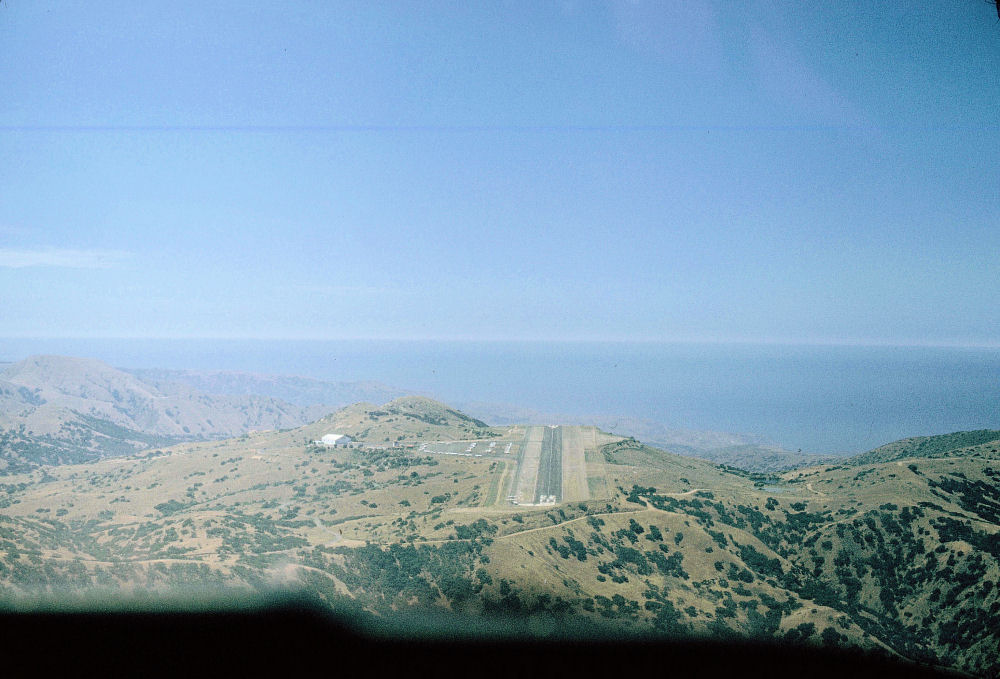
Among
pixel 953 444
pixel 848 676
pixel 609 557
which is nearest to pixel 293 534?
pixel 609 557

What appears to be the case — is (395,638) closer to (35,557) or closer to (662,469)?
(35,557)

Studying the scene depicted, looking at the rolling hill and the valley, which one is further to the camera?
the rolling hill

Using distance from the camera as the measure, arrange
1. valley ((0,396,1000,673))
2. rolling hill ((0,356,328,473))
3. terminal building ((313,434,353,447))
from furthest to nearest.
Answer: rolling hill ((0,356,328,473)), terminal building ((313,434,353,447)), valley ((0,396,1000,673))

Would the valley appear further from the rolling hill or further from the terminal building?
the rolling hill

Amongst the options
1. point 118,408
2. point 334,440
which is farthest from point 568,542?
point 118,408

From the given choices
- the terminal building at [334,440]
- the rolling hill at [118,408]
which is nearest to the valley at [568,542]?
the terminal building at [334,440]

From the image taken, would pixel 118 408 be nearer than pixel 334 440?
No

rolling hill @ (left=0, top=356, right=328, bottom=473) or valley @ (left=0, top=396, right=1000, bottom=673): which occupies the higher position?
valley @ (left=0, top=396, right=1000, bottom=673)

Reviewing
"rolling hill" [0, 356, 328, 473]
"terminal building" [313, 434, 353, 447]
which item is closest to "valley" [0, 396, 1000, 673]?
"terminal building" [313, 434, 353, 447]

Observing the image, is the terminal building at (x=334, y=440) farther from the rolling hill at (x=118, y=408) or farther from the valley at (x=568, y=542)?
the rolling hill at (x=118, y=408)

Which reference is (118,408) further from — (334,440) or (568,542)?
(568,542)

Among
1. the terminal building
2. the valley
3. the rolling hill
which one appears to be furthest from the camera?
the rolling hill
